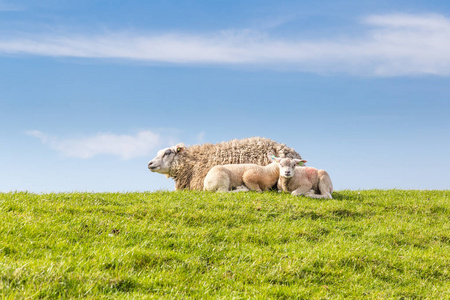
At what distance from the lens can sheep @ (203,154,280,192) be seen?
43.8 feet

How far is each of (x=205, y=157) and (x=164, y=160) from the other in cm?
150

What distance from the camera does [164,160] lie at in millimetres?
16094

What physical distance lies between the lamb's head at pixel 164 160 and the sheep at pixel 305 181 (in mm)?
4474

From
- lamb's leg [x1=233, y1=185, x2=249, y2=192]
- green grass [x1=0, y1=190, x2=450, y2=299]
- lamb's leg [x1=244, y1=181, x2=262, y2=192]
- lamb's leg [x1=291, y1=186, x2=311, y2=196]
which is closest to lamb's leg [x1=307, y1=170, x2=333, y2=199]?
lamb's leg [x1=291, y1=186, x2=311, y2=196]

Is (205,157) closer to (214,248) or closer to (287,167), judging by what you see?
(287,167)

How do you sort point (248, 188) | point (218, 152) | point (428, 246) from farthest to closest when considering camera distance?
1. point (218, 152)
2. point (248, 188)
3. point (428, 246)

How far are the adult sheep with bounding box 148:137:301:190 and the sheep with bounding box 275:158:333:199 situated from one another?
6.64 feet

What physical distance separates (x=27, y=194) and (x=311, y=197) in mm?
7766

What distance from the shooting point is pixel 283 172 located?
12633 mm

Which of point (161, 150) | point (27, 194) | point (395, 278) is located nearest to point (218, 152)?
point (161, 150)

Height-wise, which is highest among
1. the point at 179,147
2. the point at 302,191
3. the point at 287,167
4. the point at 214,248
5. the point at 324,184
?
the point at 179,147

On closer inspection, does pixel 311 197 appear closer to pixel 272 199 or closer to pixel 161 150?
pixel 272 199

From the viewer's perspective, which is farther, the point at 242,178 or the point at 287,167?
the point at 242,178

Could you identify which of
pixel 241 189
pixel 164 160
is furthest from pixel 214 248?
pixel 164 160
